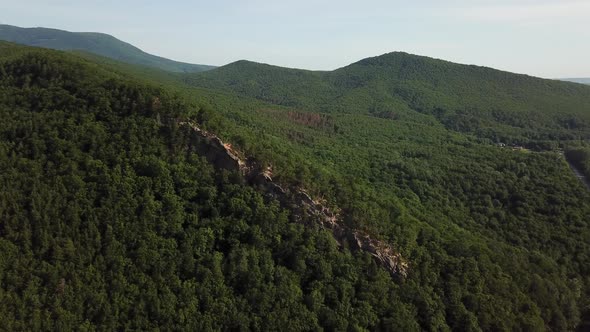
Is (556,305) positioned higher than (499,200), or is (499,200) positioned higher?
(499,200)

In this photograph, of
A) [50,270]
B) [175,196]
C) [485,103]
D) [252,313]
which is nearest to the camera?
[50,270]

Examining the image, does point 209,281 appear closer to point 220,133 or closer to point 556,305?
point 220,133

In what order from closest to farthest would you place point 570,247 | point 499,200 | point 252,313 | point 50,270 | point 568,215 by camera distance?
point 50,270 < point 252,313 < point 570,247 < point 568,215 < point 499,200

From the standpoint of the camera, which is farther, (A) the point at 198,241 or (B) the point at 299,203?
(B) the point at 299,203

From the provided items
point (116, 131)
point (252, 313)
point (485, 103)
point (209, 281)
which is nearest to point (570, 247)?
point (252, 313)

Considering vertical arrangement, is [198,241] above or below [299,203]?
below

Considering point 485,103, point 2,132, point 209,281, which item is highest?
point 485,103

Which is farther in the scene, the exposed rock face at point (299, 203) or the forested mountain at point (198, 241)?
the exposed rock face at point (299, 203)

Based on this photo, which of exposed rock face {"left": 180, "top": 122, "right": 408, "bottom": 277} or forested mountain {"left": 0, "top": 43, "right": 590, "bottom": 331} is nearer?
forested mountain {"left": 0, "top": 43, "right": 590, "bottom": 331}
